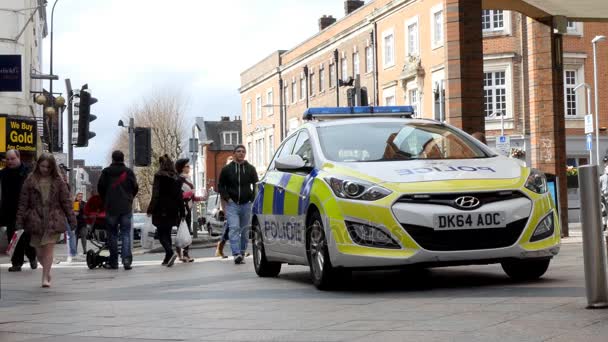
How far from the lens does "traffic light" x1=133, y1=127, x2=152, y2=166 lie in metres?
24.8

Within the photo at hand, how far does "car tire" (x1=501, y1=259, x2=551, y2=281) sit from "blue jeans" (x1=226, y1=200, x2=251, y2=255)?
23.8 feet

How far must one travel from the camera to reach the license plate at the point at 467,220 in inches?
371

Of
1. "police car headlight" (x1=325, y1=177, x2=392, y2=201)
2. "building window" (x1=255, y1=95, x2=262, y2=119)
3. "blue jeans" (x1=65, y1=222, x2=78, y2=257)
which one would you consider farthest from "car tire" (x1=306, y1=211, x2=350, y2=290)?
"building window" (x1=255, y1=95, x2=262, y2=119)

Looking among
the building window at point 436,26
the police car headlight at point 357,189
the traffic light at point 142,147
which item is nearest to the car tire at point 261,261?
the police car headlight at point 357,189

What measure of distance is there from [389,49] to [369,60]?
2954 millimetres

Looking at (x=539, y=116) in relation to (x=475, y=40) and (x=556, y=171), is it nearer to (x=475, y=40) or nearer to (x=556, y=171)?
(x=556, y=171)

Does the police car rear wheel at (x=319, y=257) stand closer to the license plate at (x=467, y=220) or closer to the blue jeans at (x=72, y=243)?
the license plate at (x=467, y=220)

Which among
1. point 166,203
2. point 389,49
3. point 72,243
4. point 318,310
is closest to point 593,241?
point 318,310

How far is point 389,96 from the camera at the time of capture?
57.7 meters

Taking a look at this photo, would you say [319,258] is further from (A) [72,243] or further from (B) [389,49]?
(B) [389,49]

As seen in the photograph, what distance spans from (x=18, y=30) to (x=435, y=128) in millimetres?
30767

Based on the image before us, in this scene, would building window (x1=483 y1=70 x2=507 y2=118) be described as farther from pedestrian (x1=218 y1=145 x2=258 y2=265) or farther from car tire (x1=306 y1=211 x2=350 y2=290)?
car tire (x1=306 y1=211 x2=350 y2=290)

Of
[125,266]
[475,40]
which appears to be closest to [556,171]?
[475,40]

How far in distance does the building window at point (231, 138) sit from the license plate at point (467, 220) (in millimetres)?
118511
